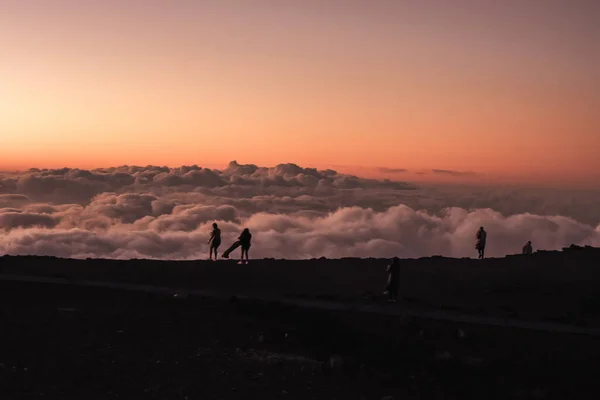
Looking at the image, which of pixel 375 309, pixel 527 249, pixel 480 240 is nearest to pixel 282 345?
pixel 375 309

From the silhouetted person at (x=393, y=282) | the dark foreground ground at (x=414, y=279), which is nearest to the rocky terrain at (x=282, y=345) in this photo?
the dark foreground ground at (x=414, y=279)

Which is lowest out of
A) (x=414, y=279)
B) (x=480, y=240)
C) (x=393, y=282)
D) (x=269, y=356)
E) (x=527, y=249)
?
(x=269, y=356)

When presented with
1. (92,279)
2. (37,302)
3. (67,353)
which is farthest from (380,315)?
(92,279)

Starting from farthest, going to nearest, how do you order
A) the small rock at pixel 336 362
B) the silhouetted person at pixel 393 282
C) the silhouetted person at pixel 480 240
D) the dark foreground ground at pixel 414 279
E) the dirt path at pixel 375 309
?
1. the silhouetted person at pixel 480 240
2. the silhouetted person at pixel 393 282
3. the dark foreground ground at pixel 414 279
4. the dirt path at pixel 375 309
5. the small rock at pixel 336 362

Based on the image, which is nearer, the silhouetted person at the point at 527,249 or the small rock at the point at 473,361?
the small rock at the point at 473,361

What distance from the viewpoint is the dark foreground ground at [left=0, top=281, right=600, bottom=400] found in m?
13.1

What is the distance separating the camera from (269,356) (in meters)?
15.1

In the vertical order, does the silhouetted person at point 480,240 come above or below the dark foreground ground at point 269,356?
above

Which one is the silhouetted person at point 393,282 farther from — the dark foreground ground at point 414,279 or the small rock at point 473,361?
the small rock at point 473,361

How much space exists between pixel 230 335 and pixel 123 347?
9.63 feet

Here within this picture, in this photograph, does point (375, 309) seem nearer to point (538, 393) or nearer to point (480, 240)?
point (538, 393)

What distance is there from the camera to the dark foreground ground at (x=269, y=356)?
13141 millimetres

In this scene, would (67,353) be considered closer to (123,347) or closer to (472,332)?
(123,347)

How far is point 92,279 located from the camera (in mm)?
26781
